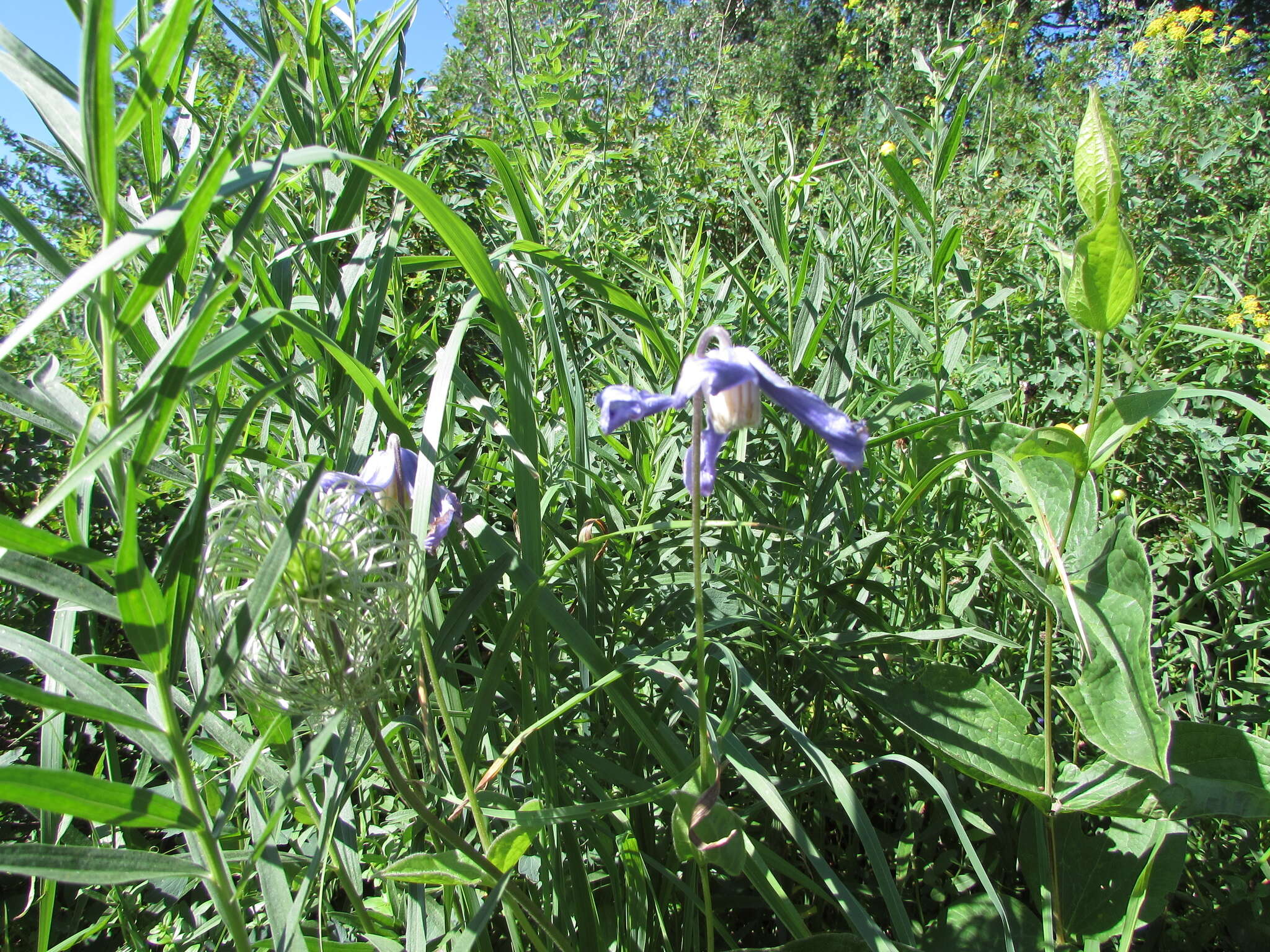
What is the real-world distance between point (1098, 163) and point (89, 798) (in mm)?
1186

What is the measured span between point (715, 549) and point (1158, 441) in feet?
5.15

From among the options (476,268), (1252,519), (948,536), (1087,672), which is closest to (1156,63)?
(1252,519)

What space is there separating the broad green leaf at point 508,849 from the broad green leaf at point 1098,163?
0.98 meters

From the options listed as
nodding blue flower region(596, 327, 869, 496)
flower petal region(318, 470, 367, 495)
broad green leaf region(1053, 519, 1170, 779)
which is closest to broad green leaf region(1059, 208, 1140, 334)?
broad green leaf region(1053, 519, 1170, 779)

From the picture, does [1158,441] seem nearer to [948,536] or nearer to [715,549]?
[948,536]

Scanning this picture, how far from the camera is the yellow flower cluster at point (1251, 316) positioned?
6.90ft

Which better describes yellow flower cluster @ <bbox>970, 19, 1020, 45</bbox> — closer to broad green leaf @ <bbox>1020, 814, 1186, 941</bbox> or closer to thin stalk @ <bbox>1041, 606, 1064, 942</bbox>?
thin stalk @ <bbox>1041, 606, 1064, 942</bbox>

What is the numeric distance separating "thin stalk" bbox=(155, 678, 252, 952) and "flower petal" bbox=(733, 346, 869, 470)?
591 mm

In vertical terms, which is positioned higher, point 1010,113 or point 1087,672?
point 1010,113

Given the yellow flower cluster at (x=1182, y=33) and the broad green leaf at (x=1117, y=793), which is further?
the yellow flower cluster at (x=1182, y=33)

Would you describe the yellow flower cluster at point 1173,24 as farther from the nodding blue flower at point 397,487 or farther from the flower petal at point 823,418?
the nodding blue flower at point 397,487

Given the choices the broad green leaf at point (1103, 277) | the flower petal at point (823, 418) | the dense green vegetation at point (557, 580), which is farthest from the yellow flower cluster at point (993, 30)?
the flower petal at point (823, 418)

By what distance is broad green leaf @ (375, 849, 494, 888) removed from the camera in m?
0.77

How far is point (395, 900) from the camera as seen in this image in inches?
46.0
